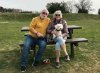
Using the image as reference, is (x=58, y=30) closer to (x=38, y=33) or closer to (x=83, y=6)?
(x=38, y=33)

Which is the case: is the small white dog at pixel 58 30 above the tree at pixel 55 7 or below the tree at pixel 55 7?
above

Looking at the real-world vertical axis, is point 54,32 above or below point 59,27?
below

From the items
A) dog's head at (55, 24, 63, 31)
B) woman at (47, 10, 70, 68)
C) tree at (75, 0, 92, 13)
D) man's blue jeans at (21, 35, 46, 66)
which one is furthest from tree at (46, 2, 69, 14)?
man's blue jeans at (21, 35, 46, 66)

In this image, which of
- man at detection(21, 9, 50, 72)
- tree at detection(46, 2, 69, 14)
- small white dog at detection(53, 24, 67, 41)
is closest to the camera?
man at detection(21, 9, 50, 72)

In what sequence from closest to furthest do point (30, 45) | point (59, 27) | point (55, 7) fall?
point (30, 45) < point (59, 27) < point (55, 7)

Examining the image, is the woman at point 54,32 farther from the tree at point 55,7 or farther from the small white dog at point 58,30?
the tree at point 55,7

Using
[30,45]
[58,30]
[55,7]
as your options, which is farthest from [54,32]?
[55,7]

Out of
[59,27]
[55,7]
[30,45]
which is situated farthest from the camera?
[55,7]

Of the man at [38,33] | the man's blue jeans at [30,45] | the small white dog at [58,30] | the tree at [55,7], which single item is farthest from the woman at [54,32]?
the tree at [55,7]

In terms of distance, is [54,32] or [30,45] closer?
[30,45]

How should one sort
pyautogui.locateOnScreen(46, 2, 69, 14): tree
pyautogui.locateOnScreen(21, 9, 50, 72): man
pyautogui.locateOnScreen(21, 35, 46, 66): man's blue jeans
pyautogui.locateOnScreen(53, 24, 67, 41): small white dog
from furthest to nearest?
pyautogui.locateOnScreen(46, 2, 69, 14): tree, pyautogui.locateOnScreen(53, 24, 67, 41): small white dog, pyautogui.locateOnScreen(21, 9, 50, 72): man, pyautogui.locateOnScreen(21, 35, 46, 66): man's blue jeans

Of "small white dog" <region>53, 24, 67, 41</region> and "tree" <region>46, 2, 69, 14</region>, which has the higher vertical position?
"small white dog" <region>53, 24, 67, 41</region>

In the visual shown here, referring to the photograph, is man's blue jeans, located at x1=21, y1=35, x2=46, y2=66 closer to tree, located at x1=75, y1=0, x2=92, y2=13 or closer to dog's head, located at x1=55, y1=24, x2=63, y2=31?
dog's head, located at x1=55, y1=24, x2=63, y2=31

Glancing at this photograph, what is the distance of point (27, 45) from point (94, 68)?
2.07 m
